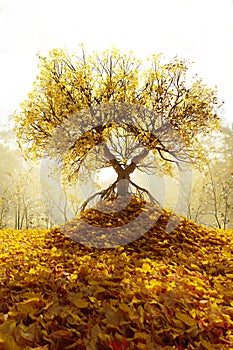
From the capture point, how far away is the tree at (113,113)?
596 centimetres

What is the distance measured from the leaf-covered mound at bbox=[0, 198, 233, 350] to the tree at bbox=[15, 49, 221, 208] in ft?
8.29

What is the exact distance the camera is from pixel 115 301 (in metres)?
2.40

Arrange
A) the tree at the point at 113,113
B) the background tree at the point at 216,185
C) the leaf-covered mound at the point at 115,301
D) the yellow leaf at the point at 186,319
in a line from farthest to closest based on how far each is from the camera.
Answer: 1. the background tree at the point at 216,185
2. the tree at the point at 113,113
3. the yellow leaf at the point at 186,319
4. the leaf-covered mound at the point at 115,301

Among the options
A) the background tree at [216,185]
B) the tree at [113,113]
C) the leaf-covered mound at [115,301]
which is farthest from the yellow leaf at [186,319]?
the background tree at [216,185]

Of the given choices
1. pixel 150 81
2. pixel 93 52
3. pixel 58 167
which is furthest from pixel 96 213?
pixel 93 52

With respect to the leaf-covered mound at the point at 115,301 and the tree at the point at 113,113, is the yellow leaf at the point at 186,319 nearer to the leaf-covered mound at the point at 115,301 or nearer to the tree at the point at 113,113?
the leaf-covered mound at the point at 115,301

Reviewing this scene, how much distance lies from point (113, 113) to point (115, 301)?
4.08m

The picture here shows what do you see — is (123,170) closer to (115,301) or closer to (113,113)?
(113,113)

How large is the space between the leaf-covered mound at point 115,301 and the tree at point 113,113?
2.53 m

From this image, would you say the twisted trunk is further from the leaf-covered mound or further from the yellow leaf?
the yellow leaf

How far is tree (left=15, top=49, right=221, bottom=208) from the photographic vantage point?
19.6 ft

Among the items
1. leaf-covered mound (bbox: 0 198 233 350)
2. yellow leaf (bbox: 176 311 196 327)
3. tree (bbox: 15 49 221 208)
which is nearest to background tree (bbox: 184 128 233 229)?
tree (bbox: 15 49 221 208)

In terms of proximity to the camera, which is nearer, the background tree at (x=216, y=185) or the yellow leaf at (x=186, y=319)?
the yellow leaf at (x=186, y=319)

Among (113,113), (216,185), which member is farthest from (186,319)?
→ (216,185)
